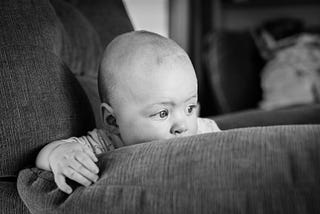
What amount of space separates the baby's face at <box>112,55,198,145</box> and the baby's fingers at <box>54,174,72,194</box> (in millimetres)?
271

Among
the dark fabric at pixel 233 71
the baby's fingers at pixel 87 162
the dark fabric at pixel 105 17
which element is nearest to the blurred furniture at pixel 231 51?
the dark fabric at pixel 233 71

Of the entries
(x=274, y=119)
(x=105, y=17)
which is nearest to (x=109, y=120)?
(x=274, y=119)

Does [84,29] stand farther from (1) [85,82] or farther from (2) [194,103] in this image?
(2) [194,103]

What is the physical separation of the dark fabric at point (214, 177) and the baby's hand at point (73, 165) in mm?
15

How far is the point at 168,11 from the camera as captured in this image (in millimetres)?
A: 3438

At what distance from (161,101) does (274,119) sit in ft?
1.93

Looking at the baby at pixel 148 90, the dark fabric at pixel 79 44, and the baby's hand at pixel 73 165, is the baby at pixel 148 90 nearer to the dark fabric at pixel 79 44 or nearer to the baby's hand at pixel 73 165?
the baby's hand at pixel 73 165

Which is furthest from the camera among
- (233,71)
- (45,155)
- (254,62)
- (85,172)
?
(254,62)

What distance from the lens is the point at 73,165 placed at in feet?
2.65

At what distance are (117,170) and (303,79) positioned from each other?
6.59ft

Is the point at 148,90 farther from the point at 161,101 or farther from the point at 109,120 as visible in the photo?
the point at 109,120

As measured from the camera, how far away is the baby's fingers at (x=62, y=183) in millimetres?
786

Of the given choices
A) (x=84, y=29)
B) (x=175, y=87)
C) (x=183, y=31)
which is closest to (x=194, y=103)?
(x=175, y=87)

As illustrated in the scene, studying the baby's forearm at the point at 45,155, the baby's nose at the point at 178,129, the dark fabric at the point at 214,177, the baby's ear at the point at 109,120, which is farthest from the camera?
the baby's ear at the point at 109,120
